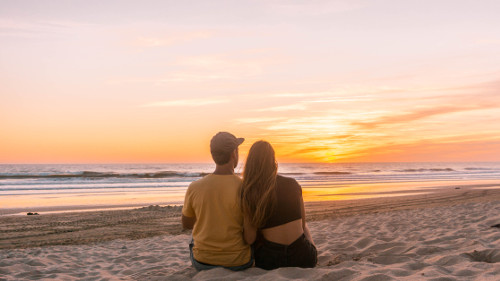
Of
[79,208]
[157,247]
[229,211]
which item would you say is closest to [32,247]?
[157,247]

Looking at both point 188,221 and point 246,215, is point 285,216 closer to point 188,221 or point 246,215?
point 246,215

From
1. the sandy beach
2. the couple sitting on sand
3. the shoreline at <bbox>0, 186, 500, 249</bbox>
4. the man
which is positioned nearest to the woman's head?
the couple sitting on sand

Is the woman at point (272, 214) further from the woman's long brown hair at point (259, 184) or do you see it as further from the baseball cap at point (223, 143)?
the baseball cap at point (223, 143)

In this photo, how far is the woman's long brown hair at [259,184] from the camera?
390 cm

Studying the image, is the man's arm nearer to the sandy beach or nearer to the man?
the man

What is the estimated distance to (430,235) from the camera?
6.87 metres

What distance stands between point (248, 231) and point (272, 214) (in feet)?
1.02

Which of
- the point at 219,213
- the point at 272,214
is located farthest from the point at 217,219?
the point at 272,214

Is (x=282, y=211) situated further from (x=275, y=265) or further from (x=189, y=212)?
(x=189, y=212)

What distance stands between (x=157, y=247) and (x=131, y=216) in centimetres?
512

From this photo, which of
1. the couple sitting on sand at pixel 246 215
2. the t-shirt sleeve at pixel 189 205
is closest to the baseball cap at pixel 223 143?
the couple sitting on sand at pixel 246 215

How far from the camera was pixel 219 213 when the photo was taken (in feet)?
13.3

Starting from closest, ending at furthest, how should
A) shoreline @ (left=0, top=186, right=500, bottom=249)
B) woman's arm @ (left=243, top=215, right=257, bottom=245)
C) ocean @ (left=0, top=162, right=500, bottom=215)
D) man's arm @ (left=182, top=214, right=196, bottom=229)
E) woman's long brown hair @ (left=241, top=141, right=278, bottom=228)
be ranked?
woman's long brown hair @ (left=241, top=141, right=278, bottom=228), woman's arm @ (left=243, top=215, right=257, bottom=245), man's arm @ (left=182, top=214, right=196, bottom=229), shoreline @ (left=0, top=186, right=500, bottom=249), ocean @ (left=0, top=162, right=500, bottom=215)

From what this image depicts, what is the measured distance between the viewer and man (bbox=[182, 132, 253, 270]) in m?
3.96
